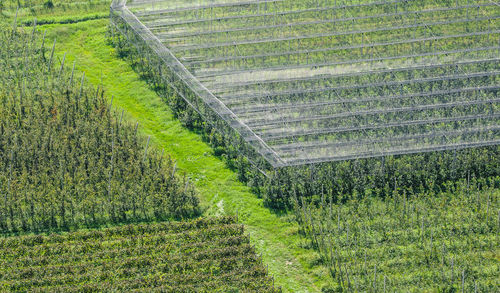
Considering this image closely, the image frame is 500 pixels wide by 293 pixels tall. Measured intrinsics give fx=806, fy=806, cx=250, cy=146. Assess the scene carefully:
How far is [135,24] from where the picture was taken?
191 ft

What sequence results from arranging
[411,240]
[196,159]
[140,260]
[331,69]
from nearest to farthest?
[140,260]
[411,240]
[196,159]
[331,69]

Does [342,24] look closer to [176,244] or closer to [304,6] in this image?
[304,6]

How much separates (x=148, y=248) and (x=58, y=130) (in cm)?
1232

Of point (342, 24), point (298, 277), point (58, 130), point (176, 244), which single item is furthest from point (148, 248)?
point (342, 24)

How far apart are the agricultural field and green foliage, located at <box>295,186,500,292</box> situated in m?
0.11

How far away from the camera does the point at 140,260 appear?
141 feet

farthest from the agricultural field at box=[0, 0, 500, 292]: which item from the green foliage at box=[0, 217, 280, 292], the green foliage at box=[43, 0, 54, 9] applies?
the green foliage at box=[43, 0, 54, 9]

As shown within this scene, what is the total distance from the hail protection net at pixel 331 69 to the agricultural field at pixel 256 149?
0.13m

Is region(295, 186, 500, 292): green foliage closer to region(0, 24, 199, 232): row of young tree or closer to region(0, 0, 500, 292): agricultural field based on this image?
region(0, 0, 500, 292): agricultural field

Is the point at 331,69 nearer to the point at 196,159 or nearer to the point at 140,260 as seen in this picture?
the point at 196,159

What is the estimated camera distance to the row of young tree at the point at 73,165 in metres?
46.5

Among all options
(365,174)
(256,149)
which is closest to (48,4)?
(256,149)

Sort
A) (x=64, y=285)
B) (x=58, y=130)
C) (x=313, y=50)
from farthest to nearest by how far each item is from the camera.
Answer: (x=313, y=50)
(x=58, y=130)
(x=64, y=285)

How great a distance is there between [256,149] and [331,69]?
9.33 meters
